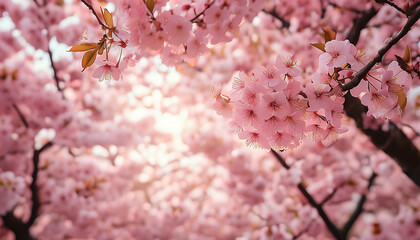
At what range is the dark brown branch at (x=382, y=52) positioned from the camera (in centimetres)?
112

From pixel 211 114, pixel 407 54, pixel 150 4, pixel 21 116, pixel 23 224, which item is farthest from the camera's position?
pixel 211 114

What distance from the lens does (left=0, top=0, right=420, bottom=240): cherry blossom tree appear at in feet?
Result: 4.12

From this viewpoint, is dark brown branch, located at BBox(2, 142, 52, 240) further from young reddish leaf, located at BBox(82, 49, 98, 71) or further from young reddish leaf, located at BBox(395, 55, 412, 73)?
young reddish leaf, located at BBox(395, 55, 412, 73)

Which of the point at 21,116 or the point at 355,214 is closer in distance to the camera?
the point at 21,116

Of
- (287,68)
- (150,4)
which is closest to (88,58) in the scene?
(150,4)

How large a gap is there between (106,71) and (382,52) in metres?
1.20

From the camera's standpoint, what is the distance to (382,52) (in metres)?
1.15

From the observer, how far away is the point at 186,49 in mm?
1812

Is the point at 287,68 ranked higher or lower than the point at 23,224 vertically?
higher

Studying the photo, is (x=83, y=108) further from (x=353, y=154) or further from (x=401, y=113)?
(x=353, y=154)

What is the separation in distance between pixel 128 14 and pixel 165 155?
314 inches

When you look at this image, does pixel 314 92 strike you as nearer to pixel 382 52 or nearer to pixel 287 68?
pixel 287 68

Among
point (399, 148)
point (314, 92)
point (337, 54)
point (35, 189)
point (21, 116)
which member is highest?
point (337, 54)

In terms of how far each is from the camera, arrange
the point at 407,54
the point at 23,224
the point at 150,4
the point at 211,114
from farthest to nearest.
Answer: the point at 211,114
the point at 23,224
the point at 150,4
the point at 407,54
